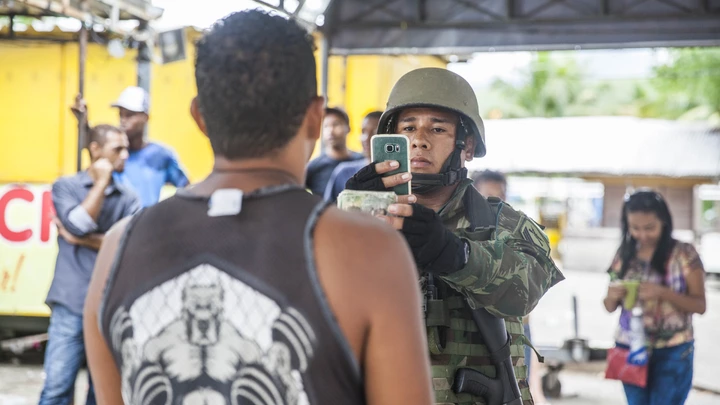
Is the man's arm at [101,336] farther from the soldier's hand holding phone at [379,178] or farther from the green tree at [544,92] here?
the green tree at [544,92]

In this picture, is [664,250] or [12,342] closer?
[664,250]

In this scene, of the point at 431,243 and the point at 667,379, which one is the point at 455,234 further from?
the point at 667,379

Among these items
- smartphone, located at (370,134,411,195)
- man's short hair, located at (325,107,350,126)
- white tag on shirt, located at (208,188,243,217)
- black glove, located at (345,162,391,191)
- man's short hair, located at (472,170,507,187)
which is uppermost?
man's short hair, located at (325,107,350,126)

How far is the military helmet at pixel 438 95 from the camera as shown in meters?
3.04

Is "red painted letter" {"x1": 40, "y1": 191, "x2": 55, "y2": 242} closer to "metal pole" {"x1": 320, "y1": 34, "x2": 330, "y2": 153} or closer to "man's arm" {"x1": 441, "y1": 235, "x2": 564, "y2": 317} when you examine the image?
"metal pole" {"x1": 320, "y1": 34, "x2": 330, "y2": 153}

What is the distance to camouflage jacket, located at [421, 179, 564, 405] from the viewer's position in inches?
102

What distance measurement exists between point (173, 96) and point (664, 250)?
29.5 ft

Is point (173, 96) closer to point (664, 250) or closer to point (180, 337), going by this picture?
point (664, 250)

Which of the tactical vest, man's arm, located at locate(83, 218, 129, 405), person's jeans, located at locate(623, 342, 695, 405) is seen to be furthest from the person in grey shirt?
man's arm, located at locate(83, 218, 129, 405)

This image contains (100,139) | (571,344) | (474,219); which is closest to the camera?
(474,219)

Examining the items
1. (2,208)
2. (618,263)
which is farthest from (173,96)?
(618,263)

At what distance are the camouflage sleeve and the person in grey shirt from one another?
11.2 ft

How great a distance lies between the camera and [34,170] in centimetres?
1248

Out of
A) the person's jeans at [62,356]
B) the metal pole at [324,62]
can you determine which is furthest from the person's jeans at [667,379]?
the metal pole at [324,62]
